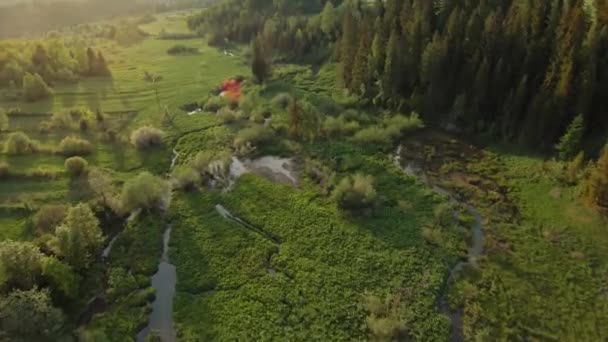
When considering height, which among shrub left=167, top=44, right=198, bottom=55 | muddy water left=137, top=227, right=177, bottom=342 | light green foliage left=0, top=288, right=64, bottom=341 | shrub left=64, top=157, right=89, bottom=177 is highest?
shrub left=167, top=44, right=198, bottom=55

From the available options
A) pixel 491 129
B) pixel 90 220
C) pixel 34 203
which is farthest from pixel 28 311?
pixel 491 129

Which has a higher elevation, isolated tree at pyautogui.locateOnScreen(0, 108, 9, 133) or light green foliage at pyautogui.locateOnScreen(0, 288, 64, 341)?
isolated tree at pyautogui.locateOnScreen(0, 108, 9, 133)

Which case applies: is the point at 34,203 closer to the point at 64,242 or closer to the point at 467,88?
the point at 64,242

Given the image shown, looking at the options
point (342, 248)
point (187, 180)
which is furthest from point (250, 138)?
point (342, 248)

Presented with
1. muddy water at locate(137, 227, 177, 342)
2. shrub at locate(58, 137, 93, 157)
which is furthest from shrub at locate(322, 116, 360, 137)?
shrub at locate(58, 137, 93, 157)

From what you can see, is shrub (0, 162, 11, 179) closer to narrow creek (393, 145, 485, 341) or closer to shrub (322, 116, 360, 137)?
shrub (322, 116, 360, 137)

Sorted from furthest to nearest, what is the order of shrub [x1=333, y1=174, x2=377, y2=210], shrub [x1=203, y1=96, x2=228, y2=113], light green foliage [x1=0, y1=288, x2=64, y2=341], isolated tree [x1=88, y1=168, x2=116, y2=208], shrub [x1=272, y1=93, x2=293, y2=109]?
shrub [x1=203, y1=96, x2=228, y2=113]
shrub [x1=272, y1=93, x2=293, y2=109]
isolated tree [x1=88, y1=168, x2=116, y2=208]
shrub [x1=333, y1=174, x2=377, y2=210]
light green foliage [x1=0, y1=288, x2=64, y2=341]

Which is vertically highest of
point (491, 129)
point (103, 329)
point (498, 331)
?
point (491, 129)

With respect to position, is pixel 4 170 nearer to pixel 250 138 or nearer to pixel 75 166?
pixel 75 166
